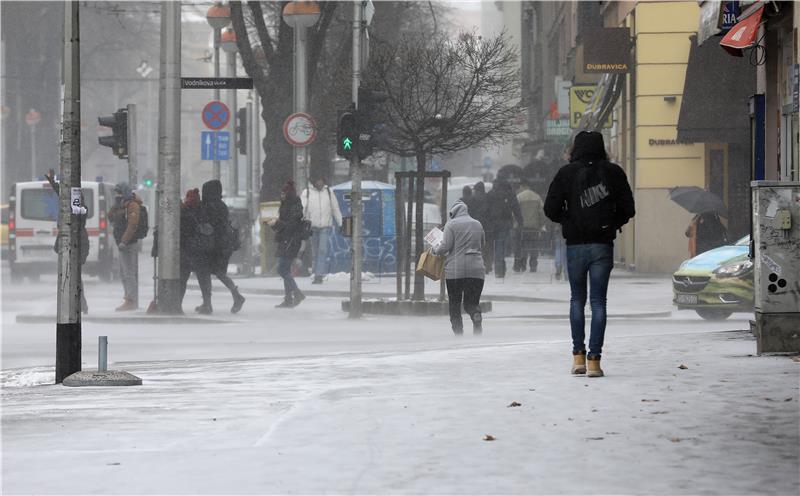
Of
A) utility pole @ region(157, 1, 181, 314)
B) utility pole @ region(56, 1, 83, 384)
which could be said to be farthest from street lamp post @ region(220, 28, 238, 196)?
utility pole @ region(56, 1, 83, 384)

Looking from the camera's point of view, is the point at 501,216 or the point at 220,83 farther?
the point at 501,216

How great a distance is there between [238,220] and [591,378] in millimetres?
29249

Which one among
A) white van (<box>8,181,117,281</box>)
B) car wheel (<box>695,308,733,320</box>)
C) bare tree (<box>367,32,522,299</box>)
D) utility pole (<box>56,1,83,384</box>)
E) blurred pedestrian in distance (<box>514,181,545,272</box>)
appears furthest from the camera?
blurred pedestrian in distance (<box>514,181,545,272</box>)

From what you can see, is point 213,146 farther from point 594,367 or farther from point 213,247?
point 594,367

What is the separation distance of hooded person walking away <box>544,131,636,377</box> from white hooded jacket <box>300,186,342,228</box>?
1731 centimetres

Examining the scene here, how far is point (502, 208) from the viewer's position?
1284 inches

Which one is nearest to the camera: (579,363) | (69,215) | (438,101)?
(579,363)

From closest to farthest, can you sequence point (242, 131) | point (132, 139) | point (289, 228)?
point (132, 139) < point (289, 228) < point (242, 131)

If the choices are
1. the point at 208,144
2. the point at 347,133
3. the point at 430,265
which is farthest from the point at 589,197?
the point at 208,144

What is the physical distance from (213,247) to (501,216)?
447 inches

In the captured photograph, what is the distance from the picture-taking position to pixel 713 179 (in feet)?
106

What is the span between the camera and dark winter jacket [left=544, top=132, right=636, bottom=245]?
10.8 meters

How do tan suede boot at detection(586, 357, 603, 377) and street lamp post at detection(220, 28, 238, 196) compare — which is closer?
tan suede boot at detection(586, 357, 603, 377)

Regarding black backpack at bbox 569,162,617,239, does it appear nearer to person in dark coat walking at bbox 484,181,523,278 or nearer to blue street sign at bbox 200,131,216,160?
person in dark coat walking at bbox 484,181,523,278
